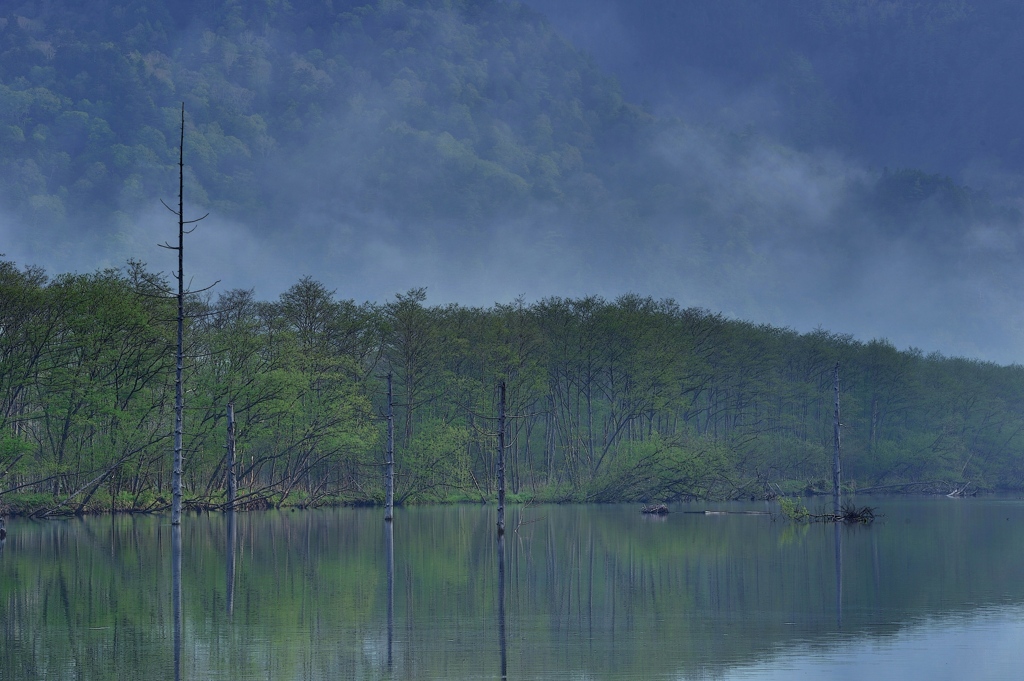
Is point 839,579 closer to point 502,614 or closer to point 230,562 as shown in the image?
point 502,614

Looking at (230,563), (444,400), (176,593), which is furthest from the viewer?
(444,400)

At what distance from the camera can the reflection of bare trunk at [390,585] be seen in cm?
1773

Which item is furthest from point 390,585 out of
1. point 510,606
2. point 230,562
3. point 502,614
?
point 230,562

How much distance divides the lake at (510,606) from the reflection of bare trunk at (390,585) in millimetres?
71

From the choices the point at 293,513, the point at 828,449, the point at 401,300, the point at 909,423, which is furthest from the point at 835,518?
the point at 909,423

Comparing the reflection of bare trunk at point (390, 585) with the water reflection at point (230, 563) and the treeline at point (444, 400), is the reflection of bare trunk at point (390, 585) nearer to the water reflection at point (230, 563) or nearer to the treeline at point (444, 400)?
the water reflection at point (230, 563)

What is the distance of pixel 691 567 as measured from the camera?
99.9 ft

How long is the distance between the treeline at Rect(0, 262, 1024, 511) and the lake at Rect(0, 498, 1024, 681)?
1189 centimetres

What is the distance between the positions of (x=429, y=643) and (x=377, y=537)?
2442 cm

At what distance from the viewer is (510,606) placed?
2262 centimetres

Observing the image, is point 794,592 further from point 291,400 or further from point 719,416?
point 719,416

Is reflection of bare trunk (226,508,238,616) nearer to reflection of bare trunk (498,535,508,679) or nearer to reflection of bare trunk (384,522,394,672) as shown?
reflection of bare trunk (384,522,394,672)

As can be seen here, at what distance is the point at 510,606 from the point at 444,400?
Answer: 55.3 metres

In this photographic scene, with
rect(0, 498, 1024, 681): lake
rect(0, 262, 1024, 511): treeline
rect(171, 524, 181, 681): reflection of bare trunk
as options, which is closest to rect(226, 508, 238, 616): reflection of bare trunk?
rect(0, 498, 1024, 681): lake
